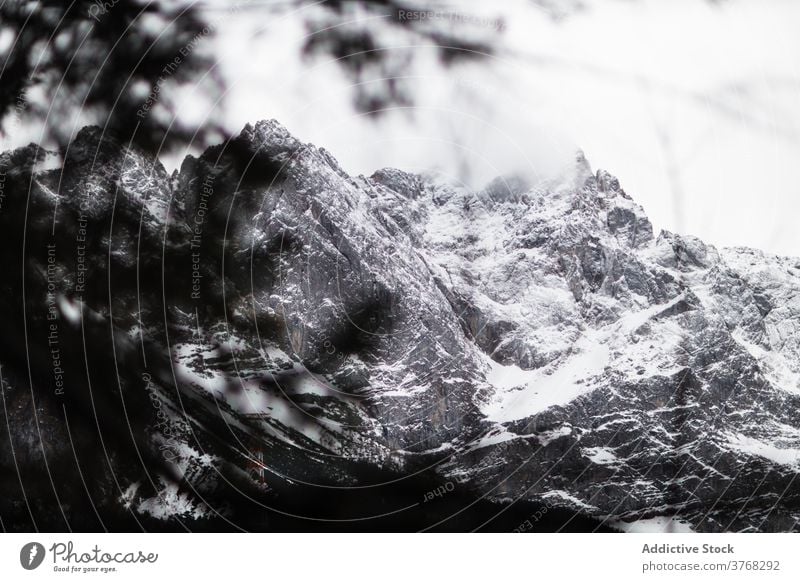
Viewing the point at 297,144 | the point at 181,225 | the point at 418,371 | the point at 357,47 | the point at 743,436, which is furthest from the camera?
the point at 743,436

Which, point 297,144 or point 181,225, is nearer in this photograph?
point 181,225

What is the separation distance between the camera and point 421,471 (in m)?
7.64

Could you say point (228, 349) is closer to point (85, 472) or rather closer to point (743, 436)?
point (85, 472)

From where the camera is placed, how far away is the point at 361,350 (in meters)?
7.17

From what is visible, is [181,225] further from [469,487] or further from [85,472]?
[469,487]

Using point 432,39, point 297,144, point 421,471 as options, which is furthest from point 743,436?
point 432,39

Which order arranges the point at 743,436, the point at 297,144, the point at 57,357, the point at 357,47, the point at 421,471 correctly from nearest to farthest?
1. the point at 357,47
2. the point at 57,357
3. the point at 297,144
4. the point at 421,471
5. the point at 743,436

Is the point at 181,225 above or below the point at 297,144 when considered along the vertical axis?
below

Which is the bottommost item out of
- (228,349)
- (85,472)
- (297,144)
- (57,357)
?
(85,472)

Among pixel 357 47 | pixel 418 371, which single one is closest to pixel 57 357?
pixel 357 47

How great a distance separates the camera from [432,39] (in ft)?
13.3

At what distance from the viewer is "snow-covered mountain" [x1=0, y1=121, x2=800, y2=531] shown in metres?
4.72

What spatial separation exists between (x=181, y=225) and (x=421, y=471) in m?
3.48

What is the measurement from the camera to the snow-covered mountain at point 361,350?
4.72 metres
